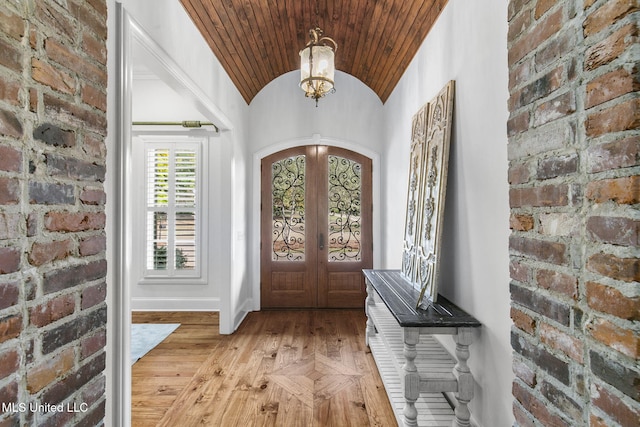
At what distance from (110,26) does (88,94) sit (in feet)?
1.37

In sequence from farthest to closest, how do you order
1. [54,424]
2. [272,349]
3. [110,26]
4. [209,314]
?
[209,314]
[272,349]
[110,26]
[54,424]

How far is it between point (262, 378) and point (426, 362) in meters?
1.28

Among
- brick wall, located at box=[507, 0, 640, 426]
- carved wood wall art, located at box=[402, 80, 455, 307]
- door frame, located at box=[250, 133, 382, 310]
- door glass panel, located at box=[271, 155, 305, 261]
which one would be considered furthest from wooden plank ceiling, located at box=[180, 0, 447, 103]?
brick wall, located at box=[507, 0, 640, 426]

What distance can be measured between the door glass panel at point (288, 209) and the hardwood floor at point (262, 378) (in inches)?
38.4

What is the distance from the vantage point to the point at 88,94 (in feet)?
4.15

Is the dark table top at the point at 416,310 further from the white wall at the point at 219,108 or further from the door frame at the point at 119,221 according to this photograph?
the white wall at the point at 219,108

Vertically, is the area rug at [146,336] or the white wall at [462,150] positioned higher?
the white wall at [462,150]

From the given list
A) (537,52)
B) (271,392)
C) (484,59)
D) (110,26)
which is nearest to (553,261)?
(537,52)

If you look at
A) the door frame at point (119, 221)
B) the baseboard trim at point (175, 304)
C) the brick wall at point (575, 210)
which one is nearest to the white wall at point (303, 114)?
the baseboard trim at point (175, 304)

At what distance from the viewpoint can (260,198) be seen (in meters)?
4.40

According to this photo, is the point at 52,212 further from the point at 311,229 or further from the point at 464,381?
the point at 311,229

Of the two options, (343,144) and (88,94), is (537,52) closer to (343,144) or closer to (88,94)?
(88,94)

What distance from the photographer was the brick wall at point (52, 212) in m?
0.94

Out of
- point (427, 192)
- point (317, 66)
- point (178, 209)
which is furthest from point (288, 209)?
point (427, 192)
